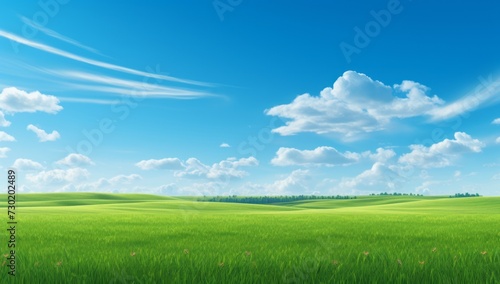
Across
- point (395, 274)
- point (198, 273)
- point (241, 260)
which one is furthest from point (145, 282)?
point (395, 274)

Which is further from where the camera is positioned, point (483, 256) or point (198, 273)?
point (483, 256)

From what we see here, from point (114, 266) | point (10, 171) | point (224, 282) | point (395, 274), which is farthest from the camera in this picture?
point (10, 171)

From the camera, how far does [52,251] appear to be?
11.2 meters

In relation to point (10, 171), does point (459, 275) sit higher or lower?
lower

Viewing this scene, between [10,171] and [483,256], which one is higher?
[10,171]

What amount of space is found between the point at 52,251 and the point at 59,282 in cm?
458

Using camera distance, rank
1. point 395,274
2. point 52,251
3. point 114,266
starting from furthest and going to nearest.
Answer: point 52,251 < point 114,266 < point 395,274

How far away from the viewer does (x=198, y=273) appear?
24.7 ft

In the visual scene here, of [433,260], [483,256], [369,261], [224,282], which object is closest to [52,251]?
[224,282]

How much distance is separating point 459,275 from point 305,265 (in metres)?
2.45

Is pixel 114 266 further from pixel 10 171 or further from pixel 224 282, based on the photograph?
pixel 10 171

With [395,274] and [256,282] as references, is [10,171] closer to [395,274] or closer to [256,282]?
[256,282]

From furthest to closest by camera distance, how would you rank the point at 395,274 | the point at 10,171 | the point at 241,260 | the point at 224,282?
the point at 10,171 → the point at 241,260 → the point at 395,274 → the point at 224,282

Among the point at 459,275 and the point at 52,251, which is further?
the point at 52,251
